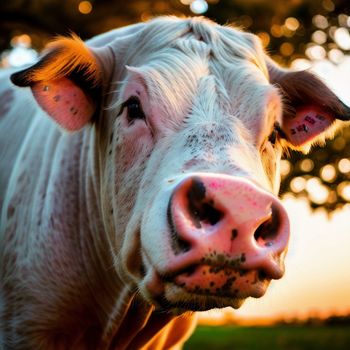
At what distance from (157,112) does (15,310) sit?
1.59 metres

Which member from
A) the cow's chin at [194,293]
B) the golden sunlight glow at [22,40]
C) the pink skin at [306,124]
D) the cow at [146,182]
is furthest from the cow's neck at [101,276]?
the golden sunlight glow at [22,40]

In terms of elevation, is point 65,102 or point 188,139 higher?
point 188,139

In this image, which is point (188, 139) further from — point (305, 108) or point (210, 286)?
point (305, 108)

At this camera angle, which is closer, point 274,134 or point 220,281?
point 220,281

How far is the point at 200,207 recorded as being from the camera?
2797 millimetres

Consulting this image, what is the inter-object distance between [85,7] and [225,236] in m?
8.71

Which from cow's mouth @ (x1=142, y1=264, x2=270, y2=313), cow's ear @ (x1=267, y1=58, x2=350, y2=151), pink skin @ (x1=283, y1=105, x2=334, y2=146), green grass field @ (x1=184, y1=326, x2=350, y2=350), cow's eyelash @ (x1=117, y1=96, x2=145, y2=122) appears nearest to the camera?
cow's mouth @ (x1=142, y1=264, x2=270, y2=313)

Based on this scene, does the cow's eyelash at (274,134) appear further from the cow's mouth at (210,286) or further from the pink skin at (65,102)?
the pink skin at (65,102)

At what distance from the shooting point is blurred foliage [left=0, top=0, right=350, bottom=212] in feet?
34.4

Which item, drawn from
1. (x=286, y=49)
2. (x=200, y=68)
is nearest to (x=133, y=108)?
(x=200, y=68)

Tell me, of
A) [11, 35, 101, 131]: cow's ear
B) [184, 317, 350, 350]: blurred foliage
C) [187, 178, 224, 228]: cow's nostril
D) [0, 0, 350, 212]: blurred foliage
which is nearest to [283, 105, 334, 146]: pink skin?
[11, 35, 101, 131]: cow's ear

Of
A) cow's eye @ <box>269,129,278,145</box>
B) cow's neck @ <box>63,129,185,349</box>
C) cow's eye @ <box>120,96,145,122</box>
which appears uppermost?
cow's eye @ <box>120,96,145,122</box>

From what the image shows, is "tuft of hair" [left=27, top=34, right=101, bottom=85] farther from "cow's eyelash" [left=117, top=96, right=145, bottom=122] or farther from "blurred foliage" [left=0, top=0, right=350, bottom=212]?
"blurred foliage" [left=0, top=0, right=350, bottom=212]

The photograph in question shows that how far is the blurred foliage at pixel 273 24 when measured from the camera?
34.4 feet
